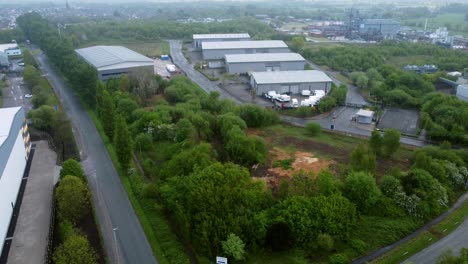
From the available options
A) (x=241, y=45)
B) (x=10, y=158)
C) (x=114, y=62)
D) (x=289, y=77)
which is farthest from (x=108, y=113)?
(x=241, y=45)

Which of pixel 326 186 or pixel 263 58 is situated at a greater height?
pixel 263 58

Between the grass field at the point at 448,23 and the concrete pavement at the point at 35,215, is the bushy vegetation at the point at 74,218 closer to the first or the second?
the concrete pavement at the point at 35,215

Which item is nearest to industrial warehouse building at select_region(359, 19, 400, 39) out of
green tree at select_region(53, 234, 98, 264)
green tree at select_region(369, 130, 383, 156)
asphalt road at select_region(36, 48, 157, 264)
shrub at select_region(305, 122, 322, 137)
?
shrub at select_region(305, 122, 322, 137)

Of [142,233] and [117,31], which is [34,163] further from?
[117,31]

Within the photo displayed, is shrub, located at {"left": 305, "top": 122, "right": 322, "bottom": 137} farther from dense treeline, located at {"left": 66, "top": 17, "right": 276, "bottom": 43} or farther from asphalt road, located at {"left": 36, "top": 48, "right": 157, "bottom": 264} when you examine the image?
dense treeline, located at {"left": 66, "top": 17, "right": 276, "bottom": 43}

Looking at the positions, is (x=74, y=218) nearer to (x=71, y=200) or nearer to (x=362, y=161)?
(x=71, y=200)

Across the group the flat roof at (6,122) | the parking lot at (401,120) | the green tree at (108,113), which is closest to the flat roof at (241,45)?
the parking lot at (401,120)

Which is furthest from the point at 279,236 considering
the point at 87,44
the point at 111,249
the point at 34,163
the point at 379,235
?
the point at 87,44
